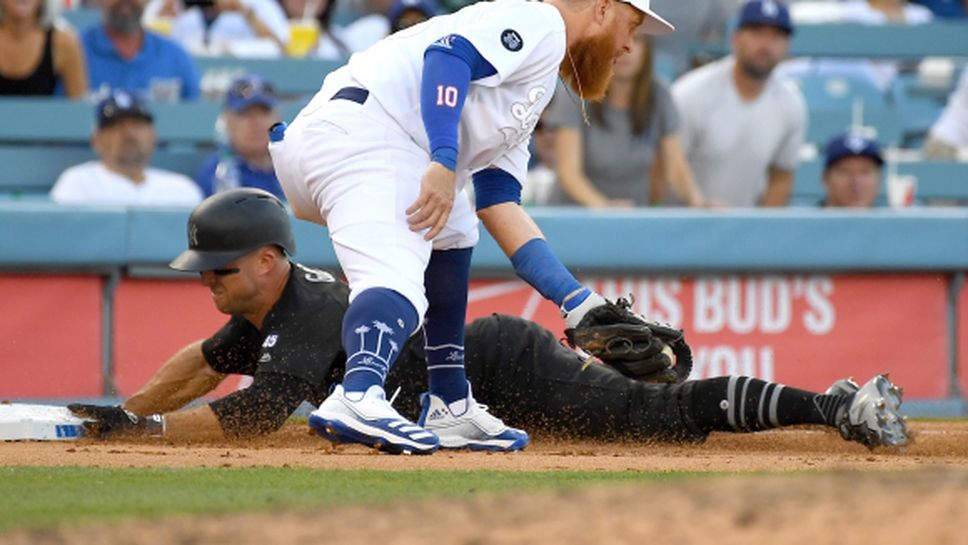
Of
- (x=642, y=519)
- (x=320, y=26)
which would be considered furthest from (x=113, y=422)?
(x=320, y=26)

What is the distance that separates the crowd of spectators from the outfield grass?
409cm

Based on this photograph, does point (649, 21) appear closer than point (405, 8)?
Yes

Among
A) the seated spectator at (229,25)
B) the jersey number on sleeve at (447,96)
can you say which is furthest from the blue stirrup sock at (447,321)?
the seated spectator at (229,25)

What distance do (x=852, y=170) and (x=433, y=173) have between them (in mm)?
4760

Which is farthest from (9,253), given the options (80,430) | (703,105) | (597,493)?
(597,493)

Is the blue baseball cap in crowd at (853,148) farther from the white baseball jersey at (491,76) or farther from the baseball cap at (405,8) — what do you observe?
the white baseball jersey at (491,76)

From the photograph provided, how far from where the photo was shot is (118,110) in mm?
8383

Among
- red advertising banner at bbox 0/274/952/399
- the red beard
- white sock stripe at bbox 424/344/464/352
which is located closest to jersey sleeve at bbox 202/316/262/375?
white sock stripe at bbox 424/344/464/352

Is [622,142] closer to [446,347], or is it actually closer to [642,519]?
[446,347]

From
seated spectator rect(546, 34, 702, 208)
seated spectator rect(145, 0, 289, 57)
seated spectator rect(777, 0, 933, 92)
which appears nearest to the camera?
seated spectator rect(546, 34, 702, 208)

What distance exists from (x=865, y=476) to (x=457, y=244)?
1.88 m

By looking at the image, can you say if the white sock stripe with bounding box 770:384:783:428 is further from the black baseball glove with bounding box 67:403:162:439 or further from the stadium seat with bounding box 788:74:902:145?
the stadium seat with bounding box 788:74:902:145

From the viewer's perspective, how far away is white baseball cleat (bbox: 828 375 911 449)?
5.24 metres

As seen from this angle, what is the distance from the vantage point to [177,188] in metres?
8.62
